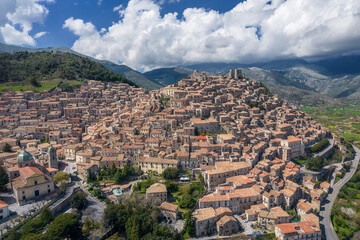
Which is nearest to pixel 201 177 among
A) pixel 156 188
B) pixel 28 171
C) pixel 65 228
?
pixel 156 188

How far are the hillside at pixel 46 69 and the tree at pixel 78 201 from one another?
7373cm

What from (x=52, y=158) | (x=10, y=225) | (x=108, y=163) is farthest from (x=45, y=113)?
(x=10, y=225)

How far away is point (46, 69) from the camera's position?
347 feet

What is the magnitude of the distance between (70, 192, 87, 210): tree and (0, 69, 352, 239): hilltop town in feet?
13.0

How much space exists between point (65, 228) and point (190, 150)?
93.9 feet

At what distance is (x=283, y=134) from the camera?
59.9 metres

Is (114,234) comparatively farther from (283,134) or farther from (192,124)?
(283,134)

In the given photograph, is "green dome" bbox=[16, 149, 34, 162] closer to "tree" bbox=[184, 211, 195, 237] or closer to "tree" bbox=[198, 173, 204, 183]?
"tree" bbox=[184, 211, 195, 237]

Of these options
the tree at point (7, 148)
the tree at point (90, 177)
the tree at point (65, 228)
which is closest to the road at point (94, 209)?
the tree at point (90, 177)

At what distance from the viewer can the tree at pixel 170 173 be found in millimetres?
43500

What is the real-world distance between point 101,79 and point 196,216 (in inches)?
Answer: 3475

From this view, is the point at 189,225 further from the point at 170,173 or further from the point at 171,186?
the point at 170,173

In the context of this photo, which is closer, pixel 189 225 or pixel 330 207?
pixel 189 225

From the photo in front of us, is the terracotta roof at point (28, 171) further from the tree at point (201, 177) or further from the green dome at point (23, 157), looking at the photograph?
the tree at point (201, 177)
